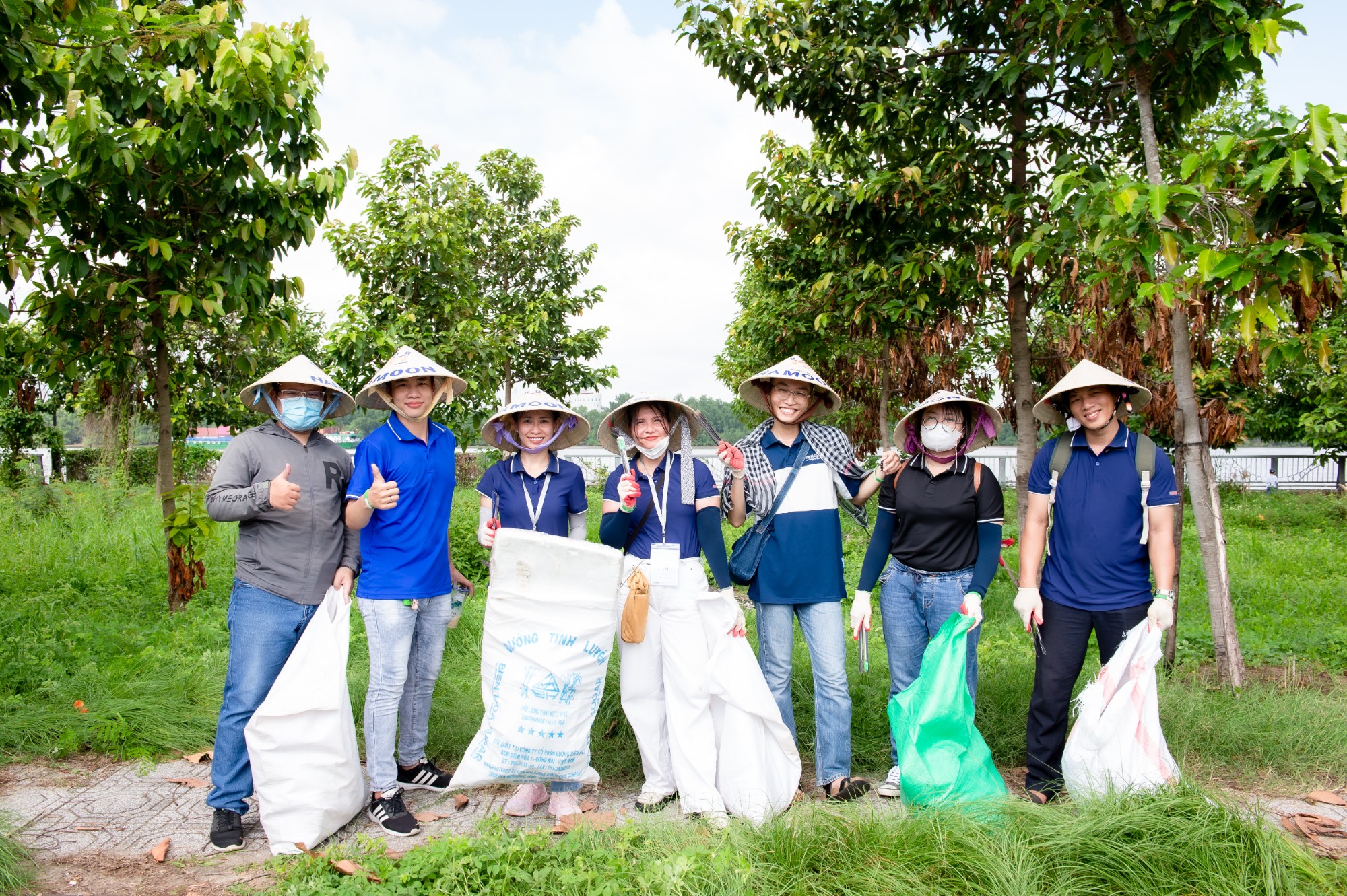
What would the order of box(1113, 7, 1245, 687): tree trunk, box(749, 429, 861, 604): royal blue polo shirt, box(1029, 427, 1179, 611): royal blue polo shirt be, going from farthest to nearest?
box(1113, 7, 1245, 687): tree trunk → box(749, 429, 861, 604): royal blue polo shirt → box(1029, 427, 1179, 611): royal blue polo shirt

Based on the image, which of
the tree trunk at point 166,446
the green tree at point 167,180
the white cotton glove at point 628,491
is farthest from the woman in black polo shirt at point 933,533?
the tree trunk at point 166,446

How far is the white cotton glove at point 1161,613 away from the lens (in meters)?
3.15

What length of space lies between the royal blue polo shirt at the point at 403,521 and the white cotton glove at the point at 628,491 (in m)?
0.69

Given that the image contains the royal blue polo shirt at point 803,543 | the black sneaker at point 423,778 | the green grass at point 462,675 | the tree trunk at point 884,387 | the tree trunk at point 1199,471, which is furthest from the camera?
the tree trunk at point 884,387

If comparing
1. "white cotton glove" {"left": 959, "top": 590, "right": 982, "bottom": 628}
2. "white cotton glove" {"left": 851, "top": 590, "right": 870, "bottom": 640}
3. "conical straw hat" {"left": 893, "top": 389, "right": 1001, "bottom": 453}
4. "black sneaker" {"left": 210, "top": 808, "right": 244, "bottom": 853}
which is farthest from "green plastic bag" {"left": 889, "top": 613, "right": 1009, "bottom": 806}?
"black sneaker" {"left": 210, "top": 808, "right": 244, "bottom": 853}

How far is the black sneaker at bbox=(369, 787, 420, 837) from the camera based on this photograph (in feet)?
10.6

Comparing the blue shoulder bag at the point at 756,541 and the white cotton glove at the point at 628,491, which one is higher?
the white cotton glove at the point at 628,491

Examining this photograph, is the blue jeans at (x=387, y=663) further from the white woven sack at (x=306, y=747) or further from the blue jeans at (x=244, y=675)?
the blue jeans at (x=244, y=675)

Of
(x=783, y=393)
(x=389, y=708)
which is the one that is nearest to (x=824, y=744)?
(x=783, y=393)

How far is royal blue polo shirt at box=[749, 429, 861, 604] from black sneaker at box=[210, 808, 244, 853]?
2143mm

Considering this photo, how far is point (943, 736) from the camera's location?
10.5 feet

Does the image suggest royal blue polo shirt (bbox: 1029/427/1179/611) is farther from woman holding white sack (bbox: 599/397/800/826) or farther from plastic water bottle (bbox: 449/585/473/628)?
plastic water bottle (bbox: 449/585/473/628)

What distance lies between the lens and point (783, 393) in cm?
363

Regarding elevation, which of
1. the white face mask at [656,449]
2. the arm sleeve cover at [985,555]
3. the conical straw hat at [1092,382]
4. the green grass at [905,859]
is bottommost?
the green grass at [905,859]
